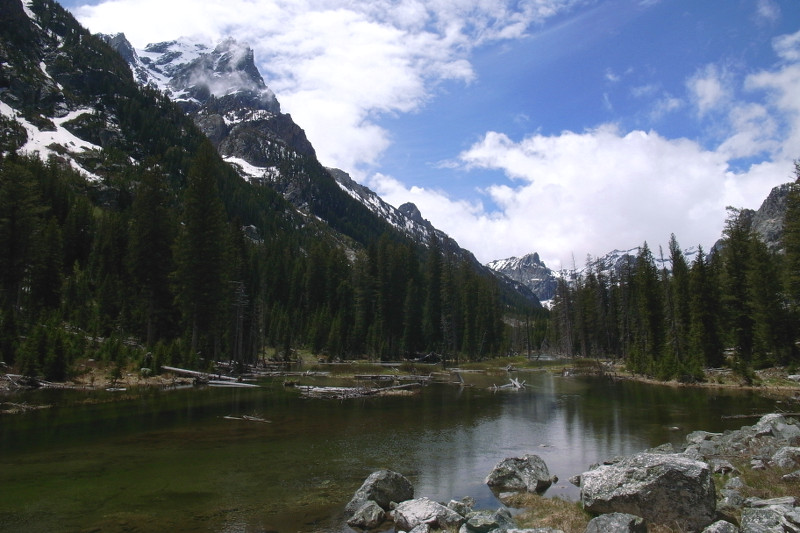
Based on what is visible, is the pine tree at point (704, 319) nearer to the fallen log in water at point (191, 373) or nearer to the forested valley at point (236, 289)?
the forested valley at point (236, 289)

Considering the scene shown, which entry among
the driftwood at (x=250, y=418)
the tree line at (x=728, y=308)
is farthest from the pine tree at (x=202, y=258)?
the tree line at (x=728, y=308)

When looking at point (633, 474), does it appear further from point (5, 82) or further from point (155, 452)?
point (5, 82)

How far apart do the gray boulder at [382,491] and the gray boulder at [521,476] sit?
335 centimetres

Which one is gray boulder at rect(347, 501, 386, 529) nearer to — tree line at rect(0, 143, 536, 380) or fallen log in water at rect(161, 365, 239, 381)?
tree line at rect(0, 143, 536, 380)

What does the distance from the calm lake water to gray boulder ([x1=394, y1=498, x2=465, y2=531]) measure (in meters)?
1.60

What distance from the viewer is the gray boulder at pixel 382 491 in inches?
518

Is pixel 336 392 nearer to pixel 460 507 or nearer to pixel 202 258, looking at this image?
pixel 202 258

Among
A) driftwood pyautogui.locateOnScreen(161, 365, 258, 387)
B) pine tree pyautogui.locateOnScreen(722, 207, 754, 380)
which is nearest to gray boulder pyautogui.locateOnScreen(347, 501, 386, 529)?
driftwood pyautogui.locateOnScreen(161, 365, 258, 387)

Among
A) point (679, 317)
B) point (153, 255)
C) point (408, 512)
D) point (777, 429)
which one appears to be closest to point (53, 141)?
point (153, 255)

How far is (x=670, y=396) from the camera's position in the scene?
40.5 meters

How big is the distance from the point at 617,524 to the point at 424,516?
441 centimetres

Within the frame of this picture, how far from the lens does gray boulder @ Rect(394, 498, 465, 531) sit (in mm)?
11400

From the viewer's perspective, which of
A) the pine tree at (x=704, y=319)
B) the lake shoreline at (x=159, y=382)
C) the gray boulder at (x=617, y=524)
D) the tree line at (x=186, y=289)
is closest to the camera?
the gray boulder at (x=617, y=524)

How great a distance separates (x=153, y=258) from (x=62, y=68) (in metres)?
166
